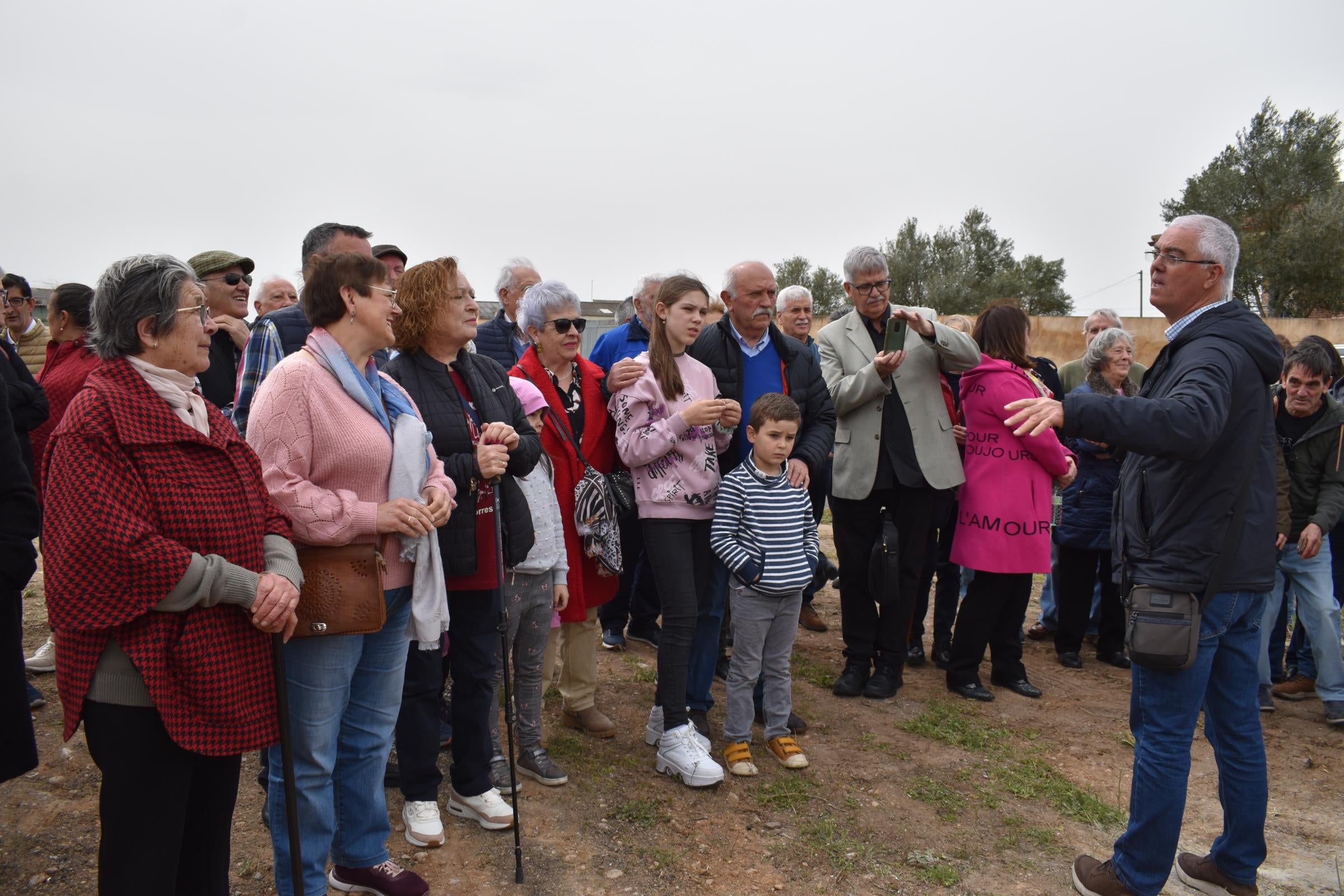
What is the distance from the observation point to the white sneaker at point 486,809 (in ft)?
12.0

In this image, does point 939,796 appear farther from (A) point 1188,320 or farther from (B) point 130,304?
(B) point 130,304

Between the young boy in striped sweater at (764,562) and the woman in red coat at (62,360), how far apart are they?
341cm

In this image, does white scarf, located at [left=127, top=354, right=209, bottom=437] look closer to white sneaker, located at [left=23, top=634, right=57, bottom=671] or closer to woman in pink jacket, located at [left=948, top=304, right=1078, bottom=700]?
white sneaker, located at [left=23, top=634, right=57, bottom=671]

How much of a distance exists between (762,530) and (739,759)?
1068 mm

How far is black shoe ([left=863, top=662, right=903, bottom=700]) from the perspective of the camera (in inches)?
207

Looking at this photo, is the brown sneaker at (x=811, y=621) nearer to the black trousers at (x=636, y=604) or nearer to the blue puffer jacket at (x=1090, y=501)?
the black trousers at (x=636, y=604)

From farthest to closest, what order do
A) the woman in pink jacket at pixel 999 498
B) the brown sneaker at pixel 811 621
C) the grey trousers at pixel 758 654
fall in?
the brown sneaker at pixel 811 621 → the woman in pink jacket at pixel 999 498 → the grey trousers at pixel 758 654

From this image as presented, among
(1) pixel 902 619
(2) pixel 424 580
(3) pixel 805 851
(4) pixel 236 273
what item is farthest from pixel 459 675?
(1) pixel 902 619

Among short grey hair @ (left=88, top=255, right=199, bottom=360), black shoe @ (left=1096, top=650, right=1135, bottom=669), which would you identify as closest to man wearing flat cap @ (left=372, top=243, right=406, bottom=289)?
short grey hair @ (left=88, top=255, right=199, bottom=360)

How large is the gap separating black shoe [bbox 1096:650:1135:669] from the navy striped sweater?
9.81 ft

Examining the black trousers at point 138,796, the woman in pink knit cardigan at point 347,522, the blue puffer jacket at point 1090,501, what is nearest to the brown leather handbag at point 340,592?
the woman in pink knit cardigan at point 347,522

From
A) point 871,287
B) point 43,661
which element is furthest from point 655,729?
point 43,661

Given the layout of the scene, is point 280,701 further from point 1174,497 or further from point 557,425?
point 1174,497

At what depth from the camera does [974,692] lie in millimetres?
5328
